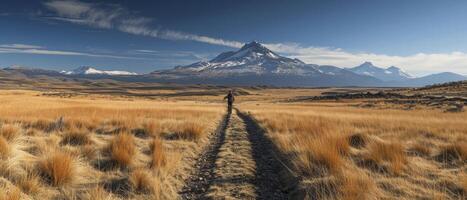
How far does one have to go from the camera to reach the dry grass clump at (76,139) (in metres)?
10.9

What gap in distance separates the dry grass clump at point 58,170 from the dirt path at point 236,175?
2.13 metres

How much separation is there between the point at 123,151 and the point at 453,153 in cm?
842

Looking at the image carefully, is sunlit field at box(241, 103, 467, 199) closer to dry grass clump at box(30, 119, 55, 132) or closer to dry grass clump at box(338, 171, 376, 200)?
dry grass clump at box(338, 171, 376, 200)

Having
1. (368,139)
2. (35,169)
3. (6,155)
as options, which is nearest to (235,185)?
(35,169)

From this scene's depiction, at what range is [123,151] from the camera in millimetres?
8523

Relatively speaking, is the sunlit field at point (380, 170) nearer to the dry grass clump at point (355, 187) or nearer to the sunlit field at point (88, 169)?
the dry grass clump at point (355, 187)

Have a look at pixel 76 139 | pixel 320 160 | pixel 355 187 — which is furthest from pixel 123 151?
pixel 355 187

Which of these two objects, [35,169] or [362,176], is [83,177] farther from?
[362,176]

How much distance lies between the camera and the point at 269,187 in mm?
7156

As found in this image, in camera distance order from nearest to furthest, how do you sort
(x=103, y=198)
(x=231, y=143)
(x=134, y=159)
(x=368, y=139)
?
(x=103, y=198) < (x=134, y=159) < (x=368, y=139) < (x=231, y=143)

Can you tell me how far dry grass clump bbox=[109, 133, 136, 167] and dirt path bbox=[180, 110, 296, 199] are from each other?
5.18 ft

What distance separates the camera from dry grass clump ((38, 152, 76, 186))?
21.6 ft

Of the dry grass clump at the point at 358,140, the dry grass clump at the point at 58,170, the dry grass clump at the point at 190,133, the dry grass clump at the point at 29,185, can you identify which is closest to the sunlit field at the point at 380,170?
the dry grass clump at the point at 358,140

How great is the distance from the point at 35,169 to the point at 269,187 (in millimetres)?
4565
